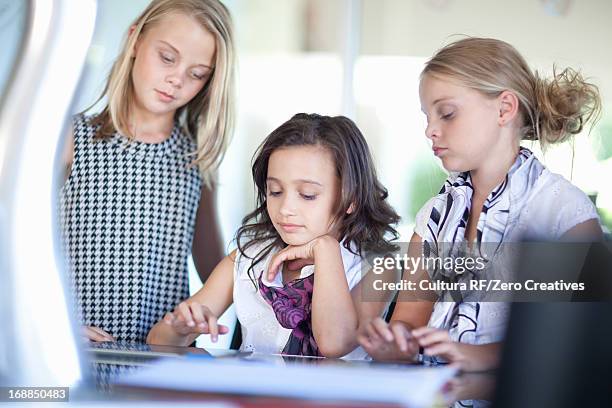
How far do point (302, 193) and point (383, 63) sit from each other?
70cm

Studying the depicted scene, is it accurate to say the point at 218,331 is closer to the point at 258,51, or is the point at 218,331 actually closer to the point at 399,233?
the point at 399,233

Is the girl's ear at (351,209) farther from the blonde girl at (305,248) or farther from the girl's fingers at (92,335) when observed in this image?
the girl's fingers at (92,335)

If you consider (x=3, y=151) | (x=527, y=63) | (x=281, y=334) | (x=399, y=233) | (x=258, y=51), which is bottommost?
(x=281, y=334)

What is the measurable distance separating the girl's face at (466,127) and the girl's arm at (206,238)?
0.48 m

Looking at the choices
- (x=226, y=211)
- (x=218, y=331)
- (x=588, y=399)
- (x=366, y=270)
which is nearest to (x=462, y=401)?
(x=588, y=399)

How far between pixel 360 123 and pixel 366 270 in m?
0.59

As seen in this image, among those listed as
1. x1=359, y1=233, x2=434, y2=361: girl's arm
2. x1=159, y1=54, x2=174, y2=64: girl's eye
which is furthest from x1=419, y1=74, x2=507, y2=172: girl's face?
x1=159, y1=54, x2=174, y2=64: girl's eye

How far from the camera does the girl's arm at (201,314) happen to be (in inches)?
41.3

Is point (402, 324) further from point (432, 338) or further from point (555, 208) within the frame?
point (555, 208)

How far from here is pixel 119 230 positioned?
1368 mm

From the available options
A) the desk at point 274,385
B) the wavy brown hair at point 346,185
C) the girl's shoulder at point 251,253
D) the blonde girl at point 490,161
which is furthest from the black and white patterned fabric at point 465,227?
the desk at point 274,385

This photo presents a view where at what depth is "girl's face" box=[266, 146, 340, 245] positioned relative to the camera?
117cm

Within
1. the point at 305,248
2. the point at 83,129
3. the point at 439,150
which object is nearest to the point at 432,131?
the point at 439,150

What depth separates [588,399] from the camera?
0.58 m
